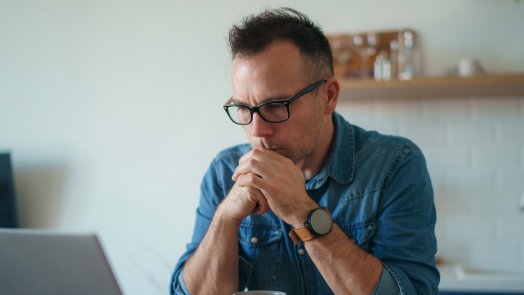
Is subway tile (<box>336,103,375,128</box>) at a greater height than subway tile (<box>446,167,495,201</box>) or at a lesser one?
greater

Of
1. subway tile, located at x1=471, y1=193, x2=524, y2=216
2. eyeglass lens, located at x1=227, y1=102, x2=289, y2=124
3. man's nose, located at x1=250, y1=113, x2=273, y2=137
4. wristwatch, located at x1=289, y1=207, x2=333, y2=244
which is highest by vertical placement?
eyeglass lens, located at x1=227, y1=102, x2=289, y2=124

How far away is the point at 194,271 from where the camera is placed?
1.40 meters

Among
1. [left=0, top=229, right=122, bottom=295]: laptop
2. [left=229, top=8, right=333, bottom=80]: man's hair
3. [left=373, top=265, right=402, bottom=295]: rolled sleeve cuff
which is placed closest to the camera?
[left=0, top=229, right=122, bottom=295]: laptop

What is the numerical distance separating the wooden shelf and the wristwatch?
1.41 meters

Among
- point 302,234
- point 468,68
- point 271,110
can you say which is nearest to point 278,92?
point 271,110

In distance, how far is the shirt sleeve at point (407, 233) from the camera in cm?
126

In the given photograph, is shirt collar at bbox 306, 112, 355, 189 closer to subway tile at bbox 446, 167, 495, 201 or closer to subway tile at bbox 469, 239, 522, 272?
subway tile at bbox 446, 167, 495, 201

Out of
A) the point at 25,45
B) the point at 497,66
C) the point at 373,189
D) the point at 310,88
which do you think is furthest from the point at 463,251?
the point at 25,45

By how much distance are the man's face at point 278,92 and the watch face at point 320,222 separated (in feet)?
0.64

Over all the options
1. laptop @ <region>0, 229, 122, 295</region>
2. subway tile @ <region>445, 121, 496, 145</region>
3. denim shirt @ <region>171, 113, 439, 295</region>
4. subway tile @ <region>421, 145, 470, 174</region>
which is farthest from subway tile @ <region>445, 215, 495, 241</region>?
laptop @ <region>0, 229, 122, 295</region>

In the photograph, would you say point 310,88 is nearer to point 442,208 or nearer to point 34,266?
point 34,266

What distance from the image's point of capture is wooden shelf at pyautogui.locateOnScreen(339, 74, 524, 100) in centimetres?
246

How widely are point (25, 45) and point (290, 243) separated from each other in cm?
236

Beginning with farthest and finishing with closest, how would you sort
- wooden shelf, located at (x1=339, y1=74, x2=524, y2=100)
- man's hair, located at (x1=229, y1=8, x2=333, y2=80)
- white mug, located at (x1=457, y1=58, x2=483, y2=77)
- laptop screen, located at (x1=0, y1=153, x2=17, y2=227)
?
laptop screen, located at (x1=0, y1=153, x2=17, y2=227) < white mug, located at (x1=457, y1=58, x2=483, y2=77) < wooden shelf, located at (x1=339, y1=74, x2=524, y2=100) < man's hair, located at (x1=229, y1=8, x2=333, y2=80)
